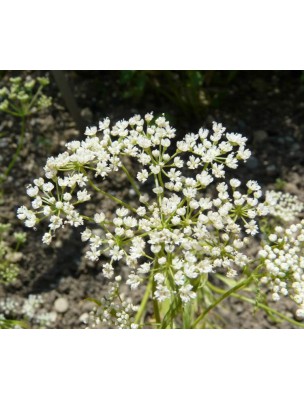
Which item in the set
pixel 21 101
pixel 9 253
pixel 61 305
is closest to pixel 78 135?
pixel 21 101

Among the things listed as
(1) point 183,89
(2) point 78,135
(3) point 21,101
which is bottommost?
(2) point 78,135

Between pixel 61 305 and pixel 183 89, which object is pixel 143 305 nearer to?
pixel 61 305

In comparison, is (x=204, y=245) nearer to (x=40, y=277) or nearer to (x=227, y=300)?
(x=227, y=300)

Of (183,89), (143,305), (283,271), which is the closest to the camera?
(283,271)

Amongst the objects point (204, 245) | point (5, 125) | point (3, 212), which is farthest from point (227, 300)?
point (5, 125)

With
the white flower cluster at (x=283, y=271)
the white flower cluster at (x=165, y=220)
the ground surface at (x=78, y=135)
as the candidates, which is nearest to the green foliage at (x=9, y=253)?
the ground surface at (x=78, y=135)

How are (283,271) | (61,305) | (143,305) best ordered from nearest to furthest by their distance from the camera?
1. (283,271)
2. (143,305)
3. (61,305)

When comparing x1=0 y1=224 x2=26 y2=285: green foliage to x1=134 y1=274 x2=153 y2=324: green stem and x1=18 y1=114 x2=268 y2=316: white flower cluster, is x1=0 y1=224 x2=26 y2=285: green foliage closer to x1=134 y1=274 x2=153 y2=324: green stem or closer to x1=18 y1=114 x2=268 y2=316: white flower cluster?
x1=134 y1=274 x2=153 y2=324: green stem

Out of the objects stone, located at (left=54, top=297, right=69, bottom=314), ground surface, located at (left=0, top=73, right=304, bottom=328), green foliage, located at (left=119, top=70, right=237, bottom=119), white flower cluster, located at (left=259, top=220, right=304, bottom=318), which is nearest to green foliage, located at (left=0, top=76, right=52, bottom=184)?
ground surface, located at (left=0, top=73, right=304, bottom=328)
